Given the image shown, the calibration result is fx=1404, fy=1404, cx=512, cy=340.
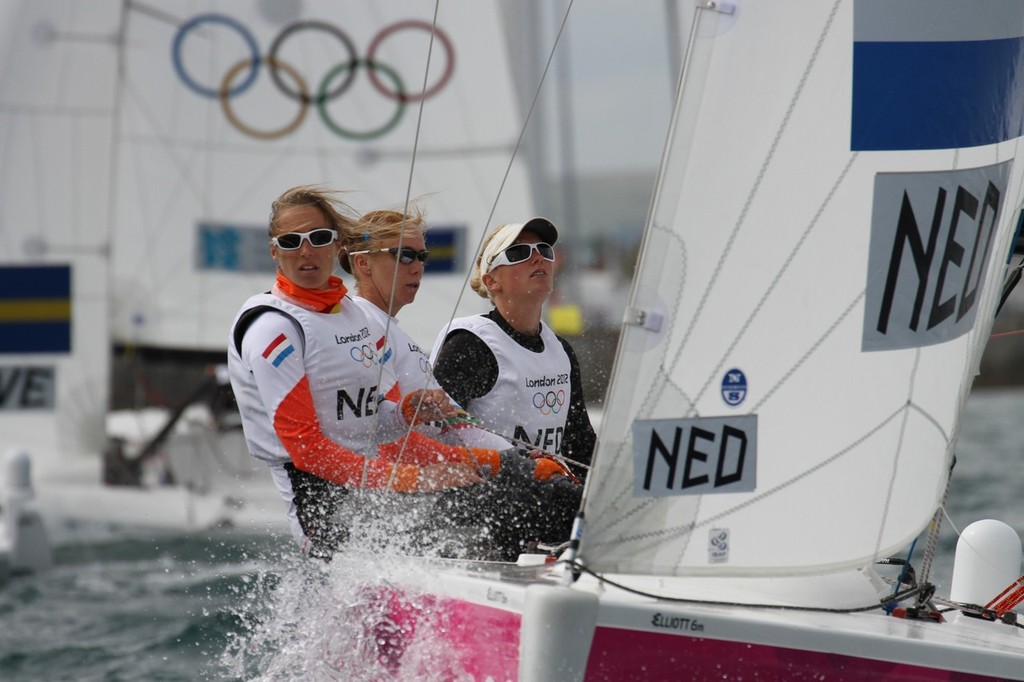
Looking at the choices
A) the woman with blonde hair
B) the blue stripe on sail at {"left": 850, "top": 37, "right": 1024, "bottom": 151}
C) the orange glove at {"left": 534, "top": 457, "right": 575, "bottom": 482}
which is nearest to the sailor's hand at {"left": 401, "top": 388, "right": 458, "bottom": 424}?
the woman with blonde hair

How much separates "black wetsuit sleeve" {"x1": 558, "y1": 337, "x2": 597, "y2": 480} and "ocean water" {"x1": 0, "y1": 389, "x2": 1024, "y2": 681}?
0.74m

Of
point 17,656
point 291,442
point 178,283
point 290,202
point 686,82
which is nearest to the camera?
point 686,82

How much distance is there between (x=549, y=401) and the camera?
323 cm

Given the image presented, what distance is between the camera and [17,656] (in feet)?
18.1

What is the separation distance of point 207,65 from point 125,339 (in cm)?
202

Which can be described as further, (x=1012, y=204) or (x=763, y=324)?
(x=1012, y=204)

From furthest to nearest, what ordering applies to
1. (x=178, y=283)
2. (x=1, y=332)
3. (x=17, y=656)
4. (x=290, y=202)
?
(x=178, y=283) < (x=1, y=332) < (x=17, y=656) < (x=290, y=202)

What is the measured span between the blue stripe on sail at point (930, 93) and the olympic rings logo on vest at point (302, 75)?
6.59 meters

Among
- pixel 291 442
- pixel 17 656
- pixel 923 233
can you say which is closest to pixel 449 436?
pixel 291 442

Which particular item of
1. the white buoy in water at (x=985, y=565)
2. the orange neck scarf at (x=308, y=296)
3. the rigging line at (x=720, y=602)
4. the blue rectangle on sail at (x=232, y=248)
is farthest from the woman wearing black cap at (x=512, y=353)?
the blue rectangle on sail at (x=232, y=248)

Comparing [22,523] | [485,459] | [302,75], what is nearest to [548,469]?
[485,459]

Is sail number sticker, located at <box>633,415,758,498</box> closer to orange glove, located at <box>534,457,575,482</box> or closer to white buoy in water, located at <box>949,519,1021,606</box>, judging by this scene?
orange glove, located at <box>534,457,575,482</box>

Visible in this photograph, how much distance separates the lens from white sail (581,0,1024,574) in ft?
8.32

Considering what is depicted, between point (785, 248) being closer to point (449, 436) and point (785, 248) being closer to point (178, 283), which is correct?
point (449, 436)
